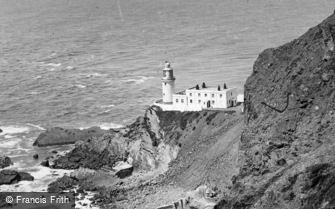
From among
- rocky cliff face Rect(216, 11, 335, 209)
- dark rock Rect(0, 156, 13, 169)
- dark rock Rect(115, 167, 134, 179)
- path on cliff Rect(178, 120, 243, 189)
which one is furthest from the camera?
dark rock Rect(0, 156, 13, 169)

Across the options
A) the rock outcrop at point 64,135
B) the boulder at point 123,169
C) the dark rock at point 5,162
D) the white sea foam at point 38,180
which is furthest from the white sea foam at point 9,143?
the boulder at point 123,169

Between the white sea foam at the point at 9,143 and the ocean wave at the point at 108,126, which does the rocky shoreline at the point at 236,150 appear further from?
the white sea foam at the point at 9,143

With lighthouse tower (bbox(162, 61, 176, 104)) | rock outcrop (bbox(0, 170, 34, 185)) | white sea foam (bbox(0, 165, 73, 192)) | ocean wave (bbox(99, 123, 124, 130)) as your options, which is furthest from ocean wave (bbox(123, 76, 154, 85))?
rock outcrop (bbox(0, 170, 34, 185))

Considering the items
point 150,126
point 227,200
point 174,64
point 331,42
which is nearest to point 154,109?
point 150,126

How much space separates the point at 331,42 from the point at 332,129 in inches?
296

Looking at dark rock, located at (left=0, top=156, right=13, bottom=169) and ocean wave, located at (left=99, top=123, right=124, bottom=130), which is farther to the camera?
ocean wave, located at (left=99, top=123, right=124, bottom=130)

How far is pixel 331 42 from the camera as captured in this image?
43.5 m

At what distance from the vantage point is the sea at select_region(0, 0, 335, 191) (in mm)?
91875

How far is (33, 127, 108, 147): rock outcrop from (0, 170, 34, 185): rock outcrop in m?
11.7

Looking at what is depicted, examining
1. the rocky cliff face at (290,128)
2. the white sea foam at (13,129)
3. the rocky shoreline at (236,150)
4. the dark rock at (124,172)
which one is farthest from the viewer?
the white sea foam at (13,129)

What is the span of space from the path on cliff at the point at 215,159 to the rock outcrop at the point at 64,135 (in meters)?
20.9

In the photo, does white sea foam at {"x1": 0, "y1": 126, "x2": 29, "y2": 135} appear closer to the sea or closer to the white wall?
the sea

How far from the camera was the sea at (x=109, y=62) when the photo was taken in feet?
301

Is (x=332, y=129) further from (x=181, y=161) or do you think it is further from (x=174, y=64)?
(x=174, y=64)
